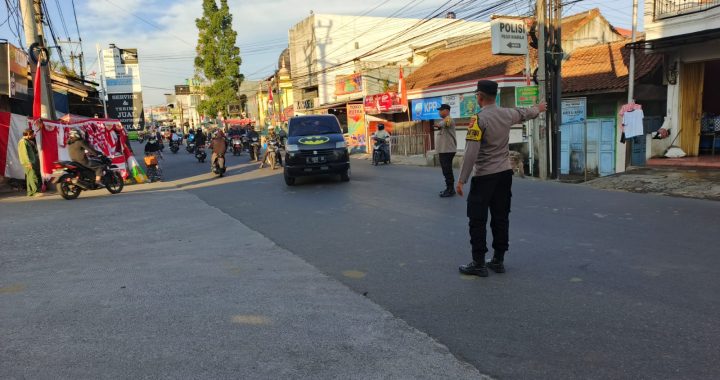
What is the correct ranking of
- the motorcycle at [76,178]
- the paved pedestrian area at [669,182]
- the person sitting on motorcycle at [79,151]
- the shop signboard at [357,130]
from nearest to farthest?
the paved pedestrian area at [669,182] < the motorcycle at [76,178] < the person sitting on motorcycle at [79,151] < the shop signboard at [357,130]

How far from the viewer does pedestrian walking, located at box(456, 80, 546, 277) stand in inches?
184

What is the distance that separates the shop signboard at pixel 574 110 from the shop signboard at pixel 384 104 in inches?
340

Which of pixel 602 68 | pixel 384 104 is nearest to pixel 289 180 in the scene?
pixel 602 68

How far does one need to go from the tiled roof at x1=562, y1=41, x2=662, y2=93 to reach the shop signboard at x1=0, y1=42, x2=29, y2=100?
17.4 metres

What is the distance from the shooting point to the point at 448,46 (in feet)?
98.2

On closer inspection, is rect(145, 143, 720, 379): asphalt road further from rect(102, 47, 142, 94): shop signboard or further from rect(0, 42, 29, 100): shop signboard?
rect(102, 47, 142, 94): shop signboard

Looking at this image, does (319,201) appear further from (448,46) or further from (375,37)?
(375,37)

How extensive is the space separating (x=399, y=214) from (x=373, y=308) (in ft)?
13.7

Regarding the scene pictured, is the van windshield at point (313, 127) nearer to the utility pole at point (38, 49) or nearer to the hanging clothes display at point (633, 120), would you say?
the utility pole at point (38, 49)

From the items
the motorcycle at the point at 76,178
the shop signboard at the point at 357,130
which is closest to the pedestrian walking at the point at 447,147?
the motorcycle at the point at 76,178

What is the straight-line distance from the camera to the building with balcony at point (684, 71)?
1221 centimetres

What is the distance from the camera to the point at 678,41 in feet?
40.4

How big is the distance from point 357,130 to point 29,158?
18.6 metres

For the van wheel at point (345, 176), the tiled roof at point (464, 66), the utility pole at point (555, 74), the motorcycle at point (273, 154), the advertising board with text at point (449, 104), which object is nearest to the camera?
the utility pole at point (555, 74)
